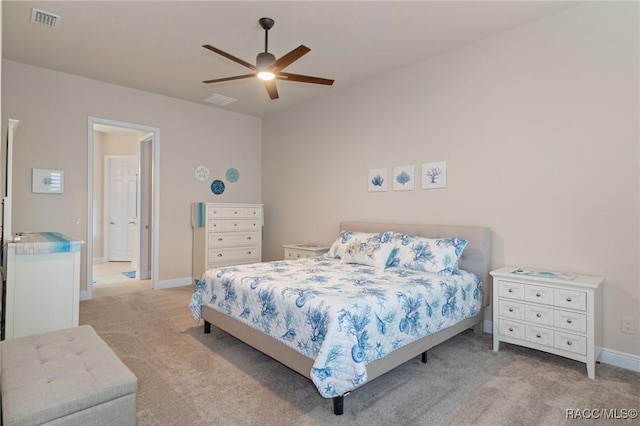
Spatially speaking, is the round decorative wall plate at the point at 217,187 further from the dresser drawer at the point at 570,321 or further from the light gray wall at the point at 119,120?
the dresser drawer at the point at 570,321

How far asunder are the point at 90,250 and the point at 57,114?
1.77 m

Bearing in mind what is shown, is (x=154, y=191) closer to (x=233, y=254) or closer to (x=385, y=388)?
(x=233, y=254)

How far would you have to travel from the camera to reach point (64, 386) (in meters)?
1.55

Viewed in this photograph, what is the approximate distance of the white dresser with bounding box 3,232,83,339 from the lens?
8.32ft

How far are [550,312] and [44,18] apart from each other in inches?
195

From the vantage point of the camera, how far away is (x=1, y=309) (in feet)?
8.18

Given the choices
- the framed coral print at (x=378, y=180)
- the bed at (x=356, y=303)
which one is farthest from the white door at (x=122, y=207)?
the framed coral print at (x=378, y=180)

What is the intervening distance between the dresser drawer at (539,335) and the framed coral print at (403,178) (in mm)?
1887

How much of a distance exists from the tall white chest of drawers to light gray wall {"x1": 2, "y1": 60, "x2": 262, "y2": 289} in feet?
0.95

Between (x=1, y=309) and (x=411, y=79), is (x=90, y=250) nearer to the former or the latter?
(x=1, y=309)

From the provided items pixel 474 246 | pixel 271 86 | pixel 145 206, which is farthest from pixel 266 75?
pixel 145 206

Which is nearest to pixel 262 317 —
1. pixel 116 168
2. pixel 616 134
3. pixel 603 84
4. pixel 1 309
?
pixel 1 309

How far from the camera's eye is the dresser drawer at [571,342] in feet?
8.59

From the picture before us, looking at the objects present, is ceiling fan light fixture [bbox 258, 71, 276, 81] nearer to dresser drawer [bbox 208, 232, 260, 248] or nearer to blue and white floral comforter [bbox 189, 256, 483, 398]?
blue and white floral comforter [bbox 189, 256, 483, 398]
